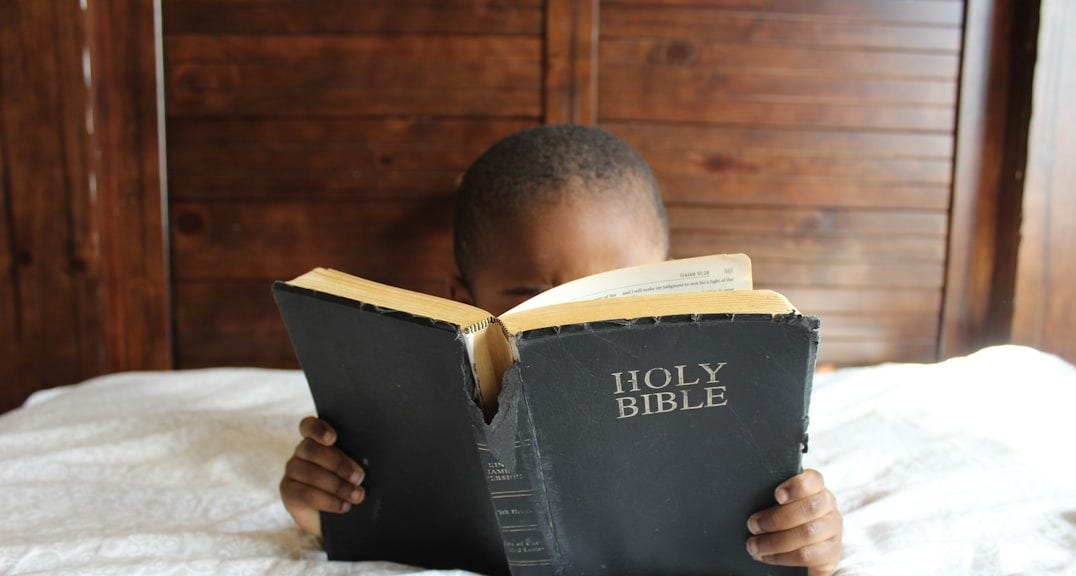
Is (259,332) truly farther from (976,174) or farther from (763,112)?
(976,174)

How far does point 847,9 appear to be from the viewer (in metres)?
1.28

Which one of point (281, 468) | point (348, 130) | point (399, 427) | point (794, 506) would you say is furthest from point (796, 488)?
point (348, 130)

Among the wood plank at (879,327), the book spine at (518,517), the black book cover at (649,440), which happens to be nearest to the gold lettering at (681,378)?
the black book cover at (649,440)

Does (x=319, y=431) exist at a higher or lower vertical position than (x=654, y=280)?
lower

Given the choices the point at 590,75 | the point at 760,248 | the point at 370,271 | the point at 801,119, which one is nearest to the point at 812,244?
the point at 760,248

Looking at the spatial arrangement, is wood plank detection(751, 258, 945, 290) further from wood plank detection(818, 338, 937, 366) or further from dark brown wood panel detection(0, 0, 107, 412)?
dark brown wood panel detection(0, 0, 107, 412)

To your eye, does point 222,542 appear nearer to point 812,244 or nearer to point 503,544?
point 503,544

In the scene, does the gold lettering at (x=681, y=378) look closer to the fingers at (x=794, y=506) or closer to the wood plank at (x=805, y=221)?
the fingers at (x=794, y=506)

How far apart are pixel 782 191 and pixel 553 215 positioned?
696 mm

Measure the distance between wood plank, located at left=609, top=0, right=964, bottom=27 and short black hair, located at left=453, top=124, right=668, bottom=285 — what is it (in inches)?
19.3

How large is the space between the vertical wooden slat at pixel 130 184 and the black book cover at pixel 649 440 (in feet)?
3.33

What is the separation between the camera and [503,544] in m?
0.56

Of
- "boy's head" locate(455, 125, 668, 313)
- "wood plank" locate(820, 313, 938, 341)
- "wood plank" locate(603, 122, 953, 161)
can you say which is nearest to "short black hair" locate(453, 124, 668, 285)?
"boy's head" locate(455, 125, 668, 313)

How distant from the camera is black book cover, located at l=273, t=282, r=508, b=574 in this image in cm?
50
